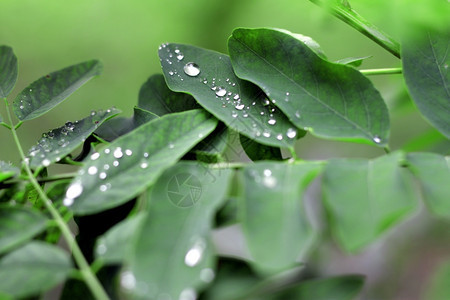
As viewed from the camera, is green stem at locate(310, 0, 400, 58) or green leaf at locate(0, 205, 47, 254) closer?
green leaf at locate(0, 205, 47, 254)

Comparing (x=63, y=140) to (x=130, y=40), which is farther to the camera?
(x=130, y=40)

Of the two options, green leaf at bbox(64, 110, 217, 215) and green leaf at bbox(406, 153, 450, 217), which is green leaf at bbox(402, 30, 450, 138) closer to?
green leaf at bbox(406, 153, 450, 217)

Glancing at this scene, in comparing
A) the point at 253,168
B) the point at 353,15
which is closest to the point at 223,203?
the point at 253,168

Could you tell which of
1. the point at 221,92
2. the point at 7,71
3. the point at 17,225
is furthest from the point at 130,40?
the point at 17,225

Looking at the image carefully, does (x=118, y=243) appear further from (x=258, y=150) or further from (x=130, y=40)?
(x=130, y=40)

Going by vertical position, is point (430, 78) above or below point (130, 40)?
above

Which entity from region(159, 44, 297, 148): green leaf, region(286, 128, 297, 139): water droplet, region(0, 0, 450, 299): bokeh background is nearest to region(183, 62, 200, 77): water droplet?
region(159, 44, 297, 148): green leaf
